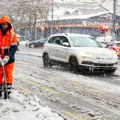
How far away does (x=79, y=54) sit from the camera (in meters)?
16.1

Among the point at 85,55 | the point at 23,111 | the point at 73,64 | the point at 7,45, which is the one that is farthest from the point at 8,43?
the point at 73,64

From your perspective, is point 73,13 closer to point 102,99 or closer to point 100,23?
point 100,23

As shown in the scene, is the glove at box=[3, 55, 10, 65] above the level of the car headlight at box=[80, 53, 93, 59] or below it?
above

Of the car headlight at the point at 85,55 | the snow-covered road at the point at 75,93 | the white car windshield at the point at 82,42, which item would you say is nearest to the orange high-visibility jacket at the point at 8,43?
the snow-covered road at the point at 75,93

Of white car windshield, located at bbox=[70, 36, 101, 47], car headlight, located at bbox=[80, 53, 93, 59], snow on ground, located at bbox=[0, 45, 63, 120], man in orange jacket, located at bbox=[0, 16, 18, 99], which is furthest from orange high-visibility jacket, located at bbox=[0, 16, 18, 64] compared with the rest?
white car windshield, located at bbox=[70, 36, 101, 47]

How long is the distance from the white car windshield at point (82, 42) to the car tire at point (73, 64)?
0.70 m

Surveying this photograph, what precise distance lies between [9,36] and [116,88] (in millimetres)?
4459

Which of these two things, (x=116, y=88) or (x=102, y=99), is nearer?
(x=102, y=99)

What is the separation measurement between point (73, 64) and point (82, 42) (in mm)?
1200

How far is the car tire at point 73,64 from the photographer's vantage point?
16331mm

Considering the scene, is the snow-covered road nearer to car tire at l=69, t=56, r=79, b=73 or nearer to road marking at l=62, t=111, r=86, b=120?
road marking at l=62, t=111, r=86, b=120

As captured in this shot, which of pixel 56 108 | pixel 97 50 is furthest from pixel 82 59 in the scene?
pixel 56 108

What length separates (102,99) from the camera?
1006cm

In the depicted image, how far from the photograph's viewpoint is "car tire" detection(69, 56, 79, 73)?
643 inches
